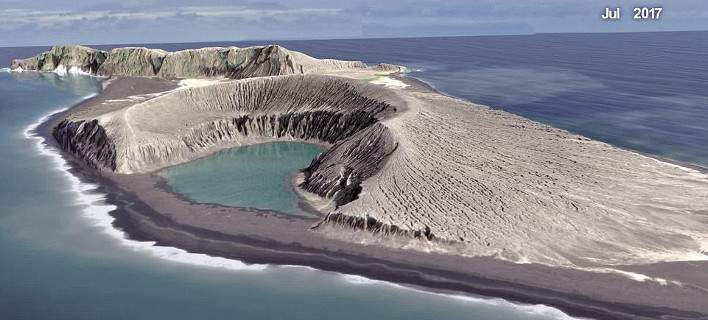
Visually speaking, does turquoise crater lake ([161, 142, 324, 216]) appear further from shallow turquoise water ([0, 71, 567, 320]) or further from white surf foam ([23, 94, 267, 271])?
shallow turquoise water ([0, 71, 567, 320])

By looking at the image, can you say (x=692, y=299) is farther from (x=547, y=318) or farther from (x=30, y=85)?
(x=30, y=85)

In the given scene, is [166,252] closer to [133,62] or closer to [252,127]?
[252,127]


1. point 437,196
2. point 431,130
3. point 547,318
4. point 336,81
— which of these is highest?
point 336,81

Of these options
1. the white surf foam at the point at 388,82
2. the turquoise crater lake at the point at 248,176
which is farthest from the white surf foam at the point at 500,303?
the white surf foam at the point at 388,82

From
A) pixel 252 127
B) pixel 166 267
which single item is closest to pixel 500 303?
pixel 166 267

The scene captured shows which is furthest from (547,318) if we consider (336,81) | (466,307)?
(336,81)

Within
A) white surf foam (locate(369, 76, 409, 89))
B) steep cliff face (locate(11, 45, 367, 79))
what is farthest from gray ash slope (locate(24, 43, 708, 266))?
steep cliff face (locate(11, 45, 367, 79))
